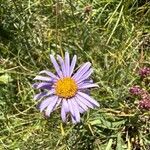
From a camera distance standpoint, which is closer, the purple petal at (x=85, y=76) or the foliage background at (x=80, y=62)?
the purple petal at (x=85, y=76)

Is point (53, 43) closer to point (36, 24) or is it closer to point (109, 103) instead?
point (36, 24)

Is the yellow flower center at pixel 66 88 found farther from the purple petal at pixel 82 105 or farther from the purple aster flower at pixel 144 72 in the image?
the purple aster flower at pixel 144 72

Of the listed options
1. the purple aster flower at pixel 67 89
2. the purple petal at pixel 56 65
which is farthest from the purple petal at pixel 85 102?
the purple petal at pixel 56 65

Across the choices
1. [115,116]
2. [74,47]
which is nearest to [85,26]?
[74,47]

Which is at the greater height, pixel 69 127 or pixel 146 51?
pixel 146 51

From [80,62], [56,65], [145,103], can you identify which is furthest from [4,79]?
[145,103]

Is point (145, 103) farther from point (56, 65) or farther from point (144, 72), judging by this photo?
point (56, 65)
